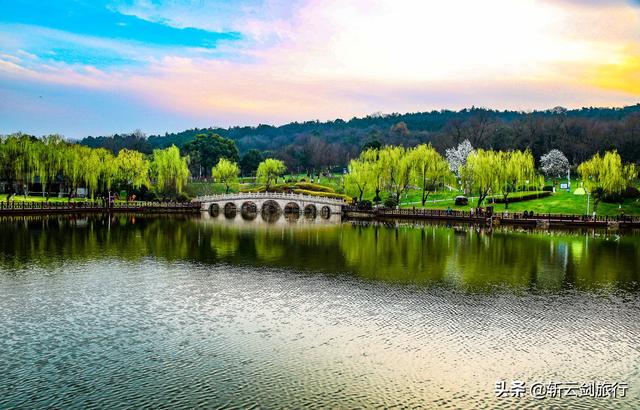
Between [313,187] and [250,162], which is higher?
[250,162]

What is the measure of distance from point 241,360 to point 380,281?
52.6 feet

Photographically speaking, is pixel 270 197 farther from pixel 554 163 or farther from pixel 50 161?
pixel 554 163

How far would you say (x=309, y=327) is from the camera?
24.0 m

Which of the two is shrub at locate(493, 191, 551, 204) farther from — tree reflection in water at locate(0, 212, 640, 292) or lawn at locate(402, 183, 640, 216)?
tree reflection in water at locate(0, 212, 640, 292)

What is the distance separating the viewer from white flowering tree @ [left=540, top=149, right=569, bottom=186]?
112 meters

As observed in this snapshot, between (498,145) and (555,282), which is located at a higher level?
(498,145)

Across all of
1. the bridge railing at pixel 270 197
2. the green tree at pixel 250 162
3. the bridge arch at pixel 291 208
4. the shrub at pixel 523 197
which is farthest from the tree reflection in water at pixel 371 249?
the green tree at pixel 250 162

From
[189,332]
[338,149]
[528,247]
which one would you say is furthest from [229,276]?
[338,149]

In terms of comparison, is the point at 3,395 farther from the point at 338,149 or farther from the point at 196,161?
the point at 338,149

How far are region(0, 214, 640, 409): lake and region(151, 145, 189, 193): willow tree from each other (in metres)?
56.0

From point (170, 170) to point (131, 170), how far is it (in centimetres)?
693

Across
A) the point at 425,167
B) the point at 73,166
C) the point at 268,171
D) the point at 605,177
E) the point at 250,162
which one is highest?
the point at 250,162

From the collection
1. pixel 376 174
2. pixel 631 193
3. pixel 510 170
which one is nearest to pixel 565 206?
pixel 510 170

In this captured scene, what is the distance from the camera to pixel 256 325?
24.2 metres
